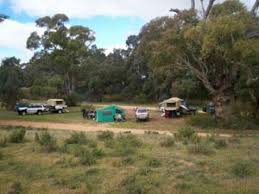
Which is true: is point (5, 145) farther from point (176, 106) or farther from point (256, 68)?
point (176, 106)

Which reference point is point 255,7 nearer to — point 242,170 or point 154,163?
point 154,163

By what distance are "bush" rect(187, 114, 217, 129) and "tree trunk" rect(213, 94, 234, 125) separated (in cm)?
60

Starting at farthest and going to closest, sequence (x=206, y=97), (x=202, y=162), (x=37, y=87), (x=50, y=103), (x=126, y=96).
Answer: (x=126, y=96) → (x=37, y=87) → (x=206, y=97) → (x=50, y=103) → (x=202, y=162)

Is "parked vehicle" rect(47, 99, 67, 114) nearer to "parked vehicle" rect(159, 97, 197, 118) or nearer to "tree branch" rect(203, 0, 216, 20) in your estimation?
"parked vehicle" rect(159, 97, 197, 118)

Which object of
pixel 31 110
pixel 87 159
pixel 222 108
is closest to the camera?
pixel 87 159

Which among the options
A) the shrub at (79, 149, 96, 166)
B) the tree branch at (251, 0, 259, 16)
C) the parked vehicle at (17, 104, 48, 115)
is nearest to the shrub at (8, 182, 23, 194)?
the shrub at (79, 149, 96, 166)

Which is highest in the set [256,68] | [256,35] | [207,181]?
[256,35]

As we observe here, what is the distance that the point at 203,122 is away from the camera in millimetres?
34438

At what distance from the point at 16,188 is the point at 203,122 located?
26819 mm

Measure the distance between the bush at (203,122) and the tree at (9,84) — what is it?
79.1 feet

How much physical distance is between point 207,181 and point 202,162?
2276mm

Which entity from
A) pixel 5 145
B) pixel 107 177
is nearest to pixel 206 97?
pixel 5 145

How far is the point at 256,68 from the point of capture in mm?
33406

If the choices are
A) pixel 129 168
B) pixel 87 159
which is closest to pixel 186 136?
pixel 87 159
